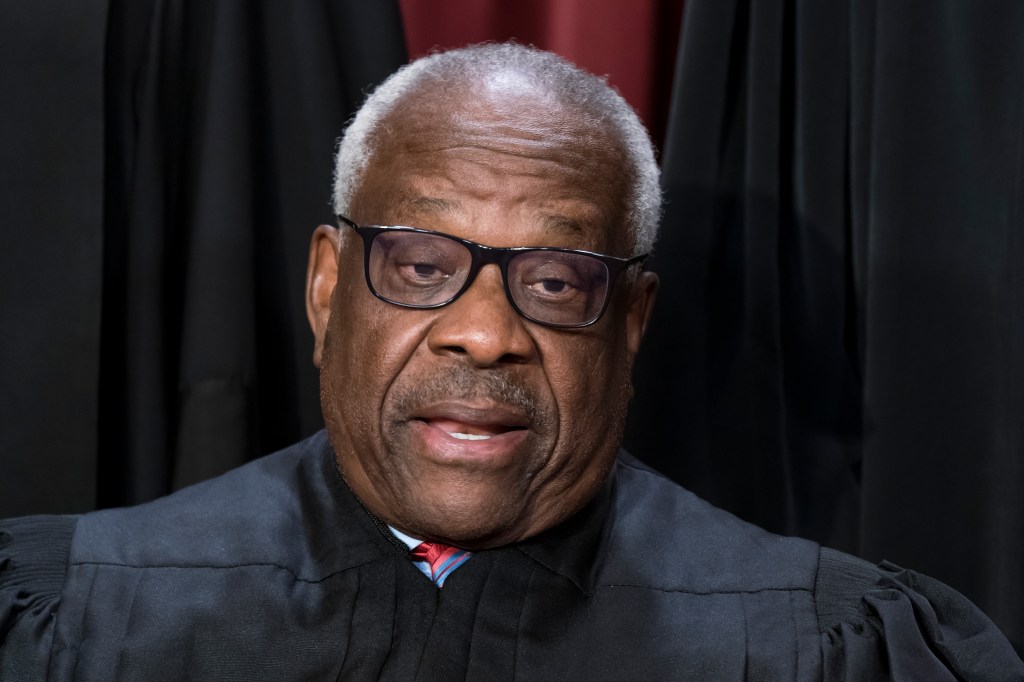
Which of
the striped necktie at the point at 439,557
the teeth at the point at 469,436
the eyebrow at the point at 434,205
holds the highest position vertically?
the eyebrow at the point at 434,205

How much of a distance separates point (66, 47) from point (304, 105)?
37 cm

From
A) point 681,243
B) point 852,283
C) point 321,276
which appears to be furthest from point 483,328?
point 852,283

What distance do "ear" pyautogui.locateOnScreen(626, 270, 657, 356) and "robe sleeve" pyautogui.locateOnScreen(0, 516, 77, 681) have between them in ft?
2.52

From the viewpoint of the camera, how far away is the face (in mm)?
1401

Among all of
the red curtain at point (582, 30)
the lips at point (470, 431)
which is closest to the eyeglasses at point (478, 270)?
the lips at point (470, 431)

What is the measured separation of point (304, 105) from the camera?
195 centimetres

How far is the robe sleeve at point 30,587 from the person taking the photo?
1.41m

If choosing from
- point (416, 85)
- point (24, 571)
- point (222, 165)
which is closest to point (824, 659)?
point (416, 85)

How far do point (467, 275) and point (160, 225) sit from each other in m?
0.67

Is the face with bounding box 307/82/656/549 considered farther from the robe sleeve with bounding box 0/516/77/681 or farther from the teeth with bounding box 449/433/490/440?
the robe sleeve with bounding box 0/516/77/681

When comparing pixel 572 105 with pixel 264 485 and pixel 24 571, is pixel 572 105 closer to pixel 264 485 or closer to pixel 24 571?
pixel 264 485

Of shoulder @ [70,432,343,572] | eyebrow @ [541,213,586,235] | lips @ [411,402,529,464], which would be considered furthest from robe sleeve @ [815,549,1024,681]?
shoulder @ [70,432,343,572]

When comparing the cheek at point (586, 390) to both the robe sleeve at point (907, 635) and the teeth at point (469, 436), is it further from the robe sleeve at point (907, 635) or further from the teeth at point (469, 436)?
the robe sleeve at point (907, 635)

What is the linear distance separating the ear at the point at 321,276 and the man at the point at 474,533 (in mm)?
95
